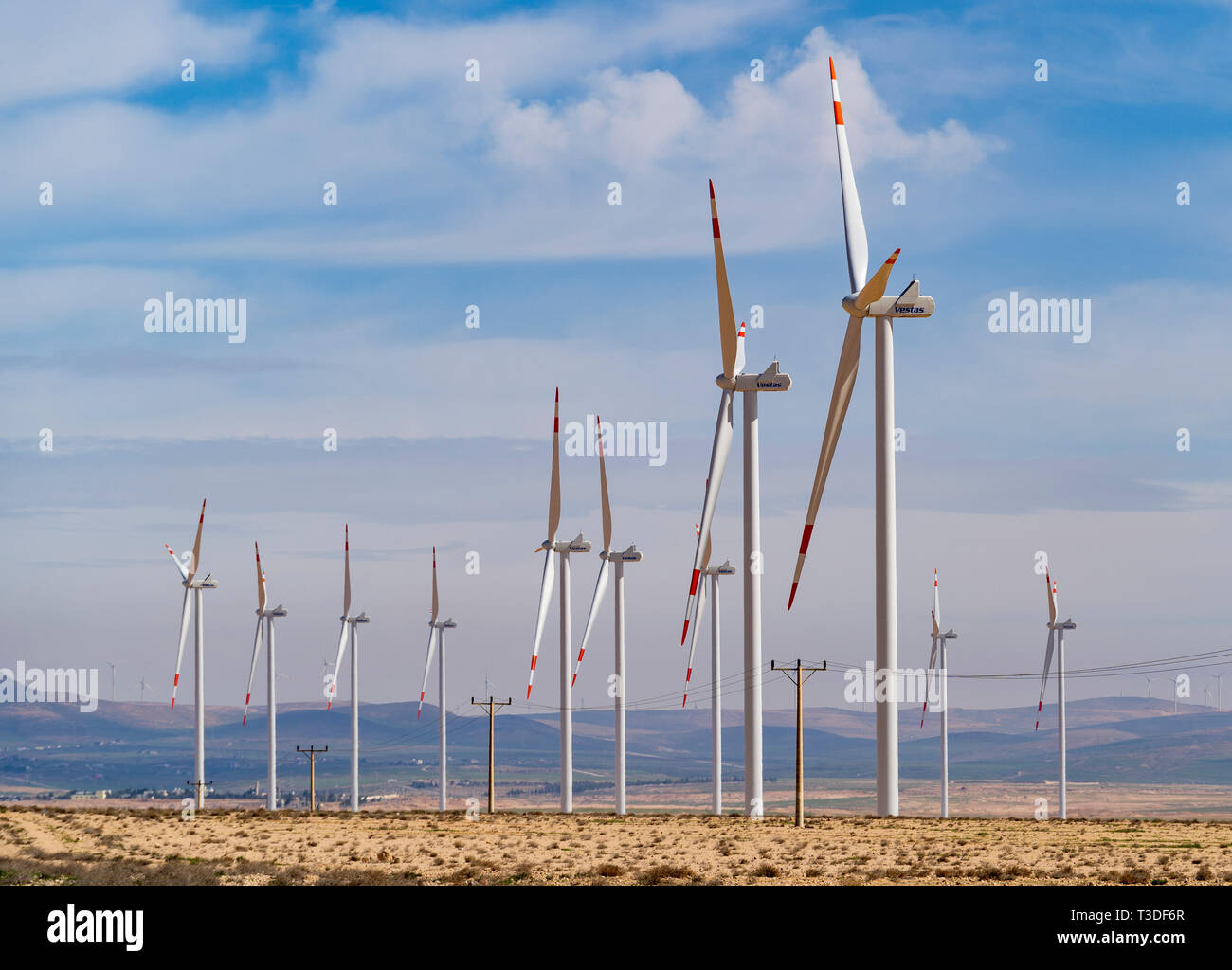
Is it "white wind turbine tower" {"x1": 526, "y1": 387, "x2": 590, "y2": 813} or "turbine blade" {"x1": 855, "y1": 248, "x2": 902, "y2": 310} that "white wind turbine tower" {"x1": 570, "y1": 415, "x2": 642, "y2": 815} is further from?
"turbine blade" {"x1": 855, "y1": 248, "x2": 902, "y2": 310}

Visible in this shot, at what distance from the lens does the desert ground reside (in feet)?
142

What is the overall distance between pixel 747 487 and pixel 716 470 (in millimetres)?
1794

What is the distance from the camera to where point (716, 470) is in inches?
2766

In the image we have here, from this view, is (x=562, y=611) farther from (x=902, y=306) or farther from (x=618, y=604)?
(x=902, y=306)

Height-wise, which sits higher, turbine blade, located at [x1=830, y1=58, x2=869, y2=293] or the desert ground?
turbine blade, located at [x1=830, y1=58, x2=869, y2=293]
